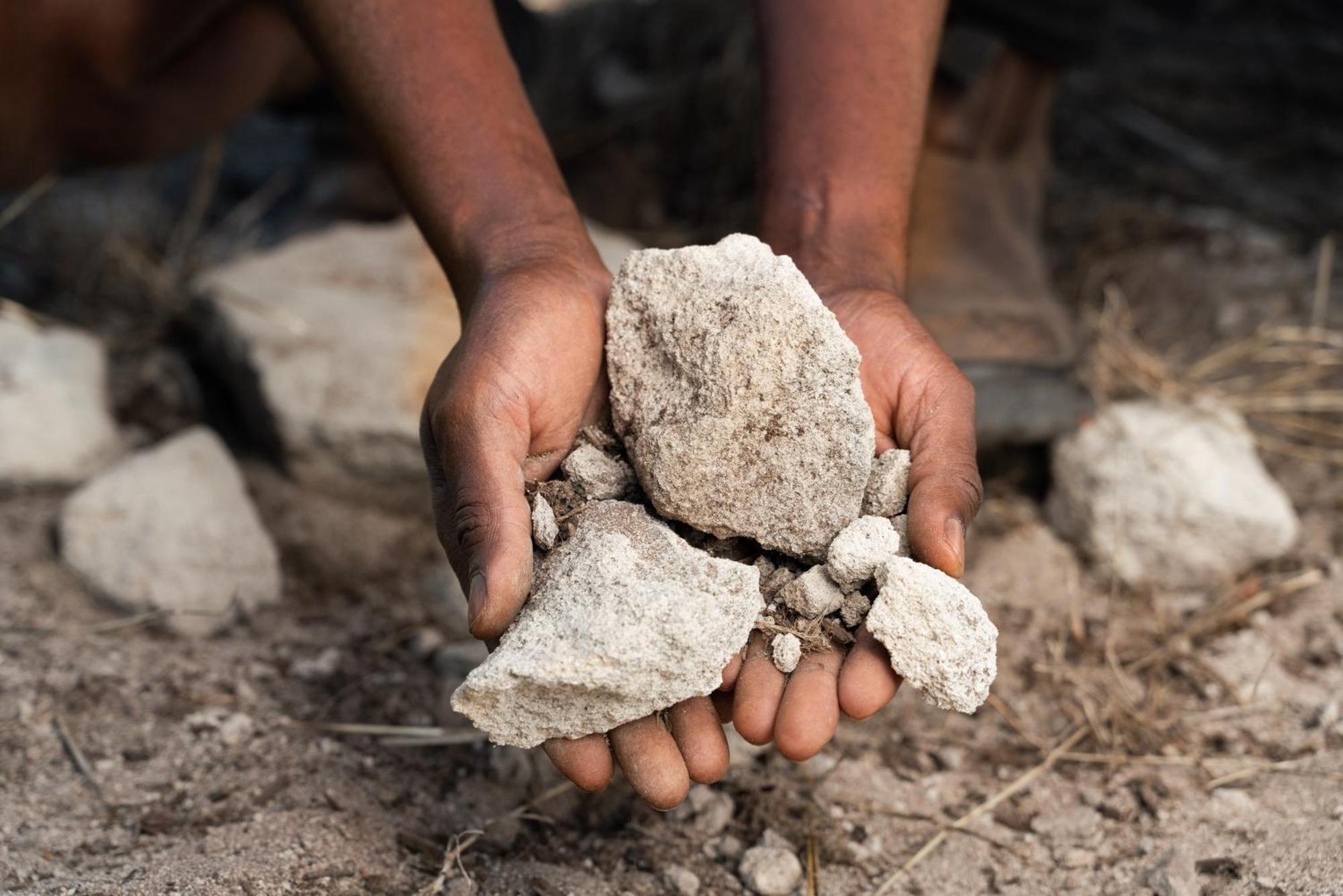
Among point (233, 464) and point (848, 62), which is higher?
point (848, 62)

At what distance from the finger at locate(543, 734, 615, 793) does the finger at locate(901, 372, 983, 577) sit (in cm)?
49

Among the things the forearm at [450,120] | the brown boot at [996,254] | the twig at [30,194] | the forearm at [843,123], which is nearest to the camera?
the forearm at [450,120]

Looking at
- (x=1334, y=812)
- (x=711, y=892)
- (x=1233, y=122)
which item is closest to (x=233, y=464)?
(x=711, y=892)

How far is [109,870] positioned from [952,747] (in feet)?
4.36

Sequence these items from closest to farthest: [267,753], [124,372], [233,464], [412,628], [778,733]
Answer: [778,733] → [267,753] → [412,628] → [233,464] → [124,372]

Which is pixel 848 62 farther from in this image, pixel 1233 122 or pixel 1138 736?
pixel 1233 122

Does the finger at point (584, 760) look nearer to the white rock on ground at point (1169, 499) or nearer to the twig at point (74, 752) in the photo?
the twig at point (74, 752)

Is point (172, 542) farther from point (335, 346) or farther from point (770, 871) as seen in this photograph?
point (770, 871)

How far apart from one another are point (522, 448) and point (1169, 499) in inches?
61.6

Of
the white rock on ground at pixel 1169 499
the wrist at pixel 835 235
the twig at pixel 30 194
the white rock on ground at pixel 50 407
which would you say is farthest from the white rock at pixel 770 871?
the twig at pixel 30 194

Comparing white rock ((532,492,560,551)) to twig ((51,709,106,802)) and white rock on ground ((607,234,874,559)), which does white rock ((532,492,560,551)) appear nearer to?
white rock on ground ((607,234,874,559))

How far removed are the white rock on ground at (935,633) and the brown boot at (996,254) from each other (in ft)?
3.87

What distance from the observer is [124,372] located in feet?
9.96

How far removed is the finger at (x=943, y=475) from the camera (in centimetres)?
150
